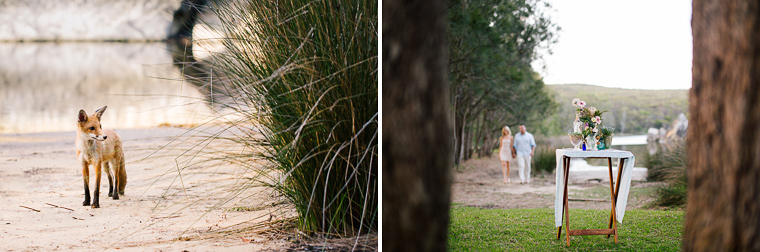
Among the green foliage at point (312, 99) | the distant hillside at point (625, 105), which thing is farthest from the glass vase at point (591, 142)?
the distant hillside at point (625, 105)

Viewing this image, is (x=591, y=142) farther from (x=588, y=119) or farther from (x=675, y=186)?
(x=675, y=186)

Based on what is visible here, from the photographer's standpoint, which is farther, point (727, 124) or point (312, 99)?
point (312, 99)

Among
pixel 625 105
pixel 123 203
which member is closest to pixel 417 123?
pixel 123 203

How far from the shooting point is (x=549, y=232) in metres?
4.14

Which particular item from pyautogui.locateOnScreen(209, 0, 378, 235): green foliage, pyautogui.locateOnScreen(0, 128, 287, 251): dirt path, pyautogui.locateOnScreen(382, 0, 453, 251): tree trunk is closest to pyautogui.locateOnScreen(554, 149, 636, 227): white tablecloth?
pyautogui.locateOnScreen(209, 0, 378, 235): green foliage

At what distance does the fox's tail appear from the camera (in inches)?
110

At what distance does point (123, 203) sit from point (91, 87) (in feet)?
2.10

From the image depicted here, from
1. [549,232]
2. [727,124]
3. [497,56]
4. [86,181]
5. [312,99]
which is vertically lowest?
[549,232]

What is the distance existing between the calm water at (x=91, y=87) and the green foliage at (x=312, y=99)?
1.60 feet

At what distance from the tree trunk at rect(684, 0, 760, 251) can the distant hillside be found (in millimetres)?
11443

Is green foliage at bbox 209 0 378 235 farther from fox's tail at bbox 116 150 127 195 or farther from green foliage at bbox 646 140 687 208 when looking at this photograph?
green foliage at bbox 646 140 687 208

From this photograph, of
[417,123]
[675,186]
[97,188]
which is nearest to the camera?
[417,123]

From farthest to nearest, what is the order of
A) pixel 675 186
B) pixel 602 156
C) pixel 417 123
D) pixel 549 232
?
1. pixel 675 186
2. pixel 549 232
3. pixel 602 156
4. pixel 417 123

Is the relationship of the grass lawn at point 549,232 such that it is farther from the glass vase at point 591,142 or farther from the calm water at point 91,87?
the calm water at point 91,87
